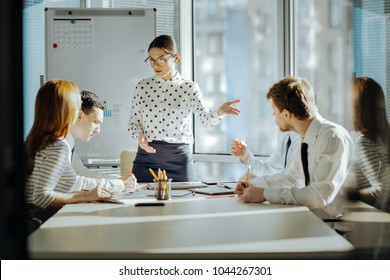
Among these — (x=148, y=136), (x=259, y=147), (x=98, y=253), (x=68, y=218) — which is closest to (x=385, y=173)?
(x=98, y=253)

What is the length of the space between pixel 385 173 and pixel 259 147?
352cm

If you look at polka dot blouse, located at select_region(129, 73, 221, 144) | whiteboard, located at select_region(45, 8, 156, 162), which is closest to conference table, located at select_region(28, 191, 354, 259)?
polka dot blouse, located at select_region(129, 73, 221, 144)

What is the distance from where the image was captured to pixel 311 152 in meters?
2.09

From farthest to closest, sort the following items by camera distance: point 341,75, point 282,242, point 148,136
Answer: point 148,136
point 282,242
point 341,75

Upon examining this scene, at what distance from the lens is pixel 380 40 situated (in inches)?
30.2

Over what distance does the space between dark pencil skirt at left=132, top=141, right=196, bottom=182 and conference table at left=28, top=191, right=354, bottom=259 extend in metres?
1.05

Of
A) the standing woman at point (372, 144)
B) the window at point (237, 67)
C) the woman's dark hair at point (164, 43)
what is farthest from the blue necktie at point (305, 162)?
the window at point (237, 67)

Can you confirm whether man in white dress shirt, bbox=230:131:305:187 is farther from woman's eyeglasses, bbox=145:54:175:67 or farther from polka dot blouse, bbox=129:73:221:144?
woman's eyeglasses, bbox=145:54:175:67

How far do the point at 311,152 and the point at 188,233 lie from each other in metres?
0.81

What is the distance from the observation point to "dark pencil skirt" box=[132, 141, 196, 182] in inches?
126

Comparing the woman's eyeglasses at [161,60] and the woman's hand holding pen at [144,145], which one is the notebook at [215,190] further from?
the woman's eyeglasses at [161,60]
